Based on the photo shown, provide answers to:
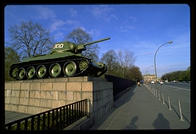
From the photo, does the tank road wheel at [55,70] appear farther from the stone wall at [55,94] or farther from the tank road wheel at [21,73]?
the tank road wheel at [21,73]

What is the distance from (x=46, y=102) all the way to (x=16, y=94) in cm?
266

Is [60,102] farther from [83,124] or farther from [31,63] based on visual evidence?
[31,63]

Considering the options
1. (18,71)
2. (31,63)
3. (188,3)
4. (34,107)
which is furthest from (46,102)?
(188,3)

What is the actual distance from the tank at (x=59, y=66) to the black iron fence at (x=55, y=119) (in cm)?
281

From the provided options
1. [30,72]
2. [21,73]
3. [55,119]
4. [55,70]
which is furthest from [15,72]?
Result: [55,119]

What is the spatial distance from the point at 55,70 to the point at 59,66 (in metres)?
0.43

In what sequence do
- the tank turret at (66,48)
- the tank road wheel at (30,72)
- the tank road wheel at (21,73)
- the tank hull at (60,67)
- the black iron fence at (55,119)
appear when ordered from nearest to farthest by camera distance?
the black iron fence at (55,119) → the tank hull at (60,67) → the tank road wheel at (30,72) → the tank turret at (66,48) → the tank road wheel at (21,73)

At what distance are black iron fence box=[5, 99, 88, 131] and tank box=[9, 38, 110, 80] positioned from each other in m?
2.81

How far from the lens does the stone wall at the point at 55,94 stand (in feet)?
16.4

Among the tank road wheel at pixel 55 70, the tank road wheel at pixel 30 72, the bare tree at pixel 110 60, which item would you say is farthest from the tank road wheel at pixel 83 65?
the bare tree at pixel 110 60

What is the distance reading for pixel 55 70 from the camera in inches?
304

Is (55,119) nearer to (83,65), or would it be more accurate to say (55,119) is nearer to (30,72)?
(83,65)

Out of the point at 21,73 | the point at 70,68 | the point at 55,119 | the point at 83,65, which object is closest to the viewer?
the point at 55,119

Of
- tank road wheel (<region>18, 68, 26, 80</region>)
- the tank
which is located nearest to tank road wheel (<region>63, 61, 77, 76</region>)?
the tank
